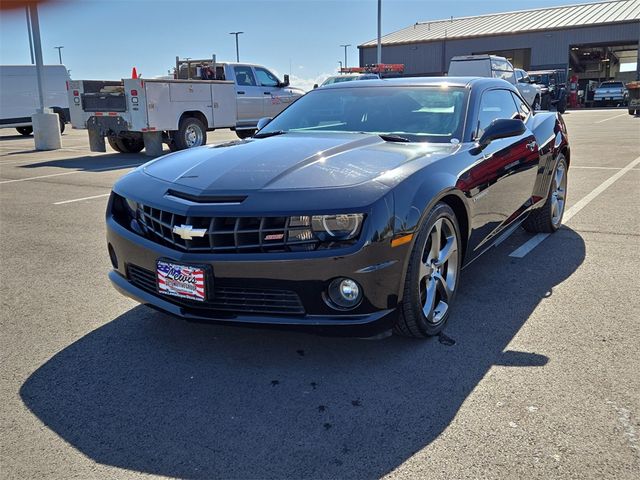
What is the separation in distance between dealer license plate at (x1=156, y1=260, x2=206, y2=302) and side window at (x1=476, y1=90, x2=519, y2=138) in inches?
87.3

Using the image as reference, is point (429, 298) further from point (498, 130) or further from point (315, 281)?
point (498, 130)

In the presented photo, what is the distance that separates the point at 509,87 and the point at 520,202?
1.22 meters

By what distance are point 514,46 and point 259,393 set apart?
160 feet

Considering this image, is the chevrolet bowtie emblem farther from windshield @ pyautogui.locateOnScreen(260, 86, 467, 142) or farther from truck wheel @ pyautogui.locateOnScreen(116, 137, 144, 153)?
truck wheel @ pyautogui.locateOnScreen(116, 137, 144, 153)

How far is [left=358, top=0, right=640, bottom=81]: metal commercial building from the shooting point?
4366 cm

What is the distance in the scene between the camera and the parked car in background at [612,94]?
3850 cm

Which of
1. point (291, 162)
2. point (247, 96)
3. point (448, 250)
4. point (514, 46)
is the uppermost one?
point (514, 46)

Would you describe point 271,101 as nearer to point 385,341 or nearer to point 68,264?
point 68,264

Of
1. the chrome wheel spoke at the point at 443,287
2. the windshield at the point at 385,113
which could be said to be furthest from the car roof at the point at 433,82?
the chrome wheel spoke at the point at 443,287

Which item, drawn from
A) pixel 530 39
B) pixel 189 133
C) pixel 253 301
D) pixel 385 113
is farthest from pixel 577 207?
pixel 530 39

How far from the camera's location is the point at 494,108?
15.3 feet

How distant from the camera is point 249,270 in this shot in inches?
112

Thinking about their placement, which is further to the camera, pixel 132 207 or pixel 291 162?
pixel 132 207

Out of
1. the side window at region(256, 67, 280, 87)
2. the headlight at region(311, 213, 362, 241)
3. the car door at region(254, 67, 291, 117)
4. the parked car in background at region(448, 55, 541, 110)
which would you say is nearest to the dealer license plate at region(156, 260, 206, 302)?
Result: the headlight at region(311, 213, 362, 241)
